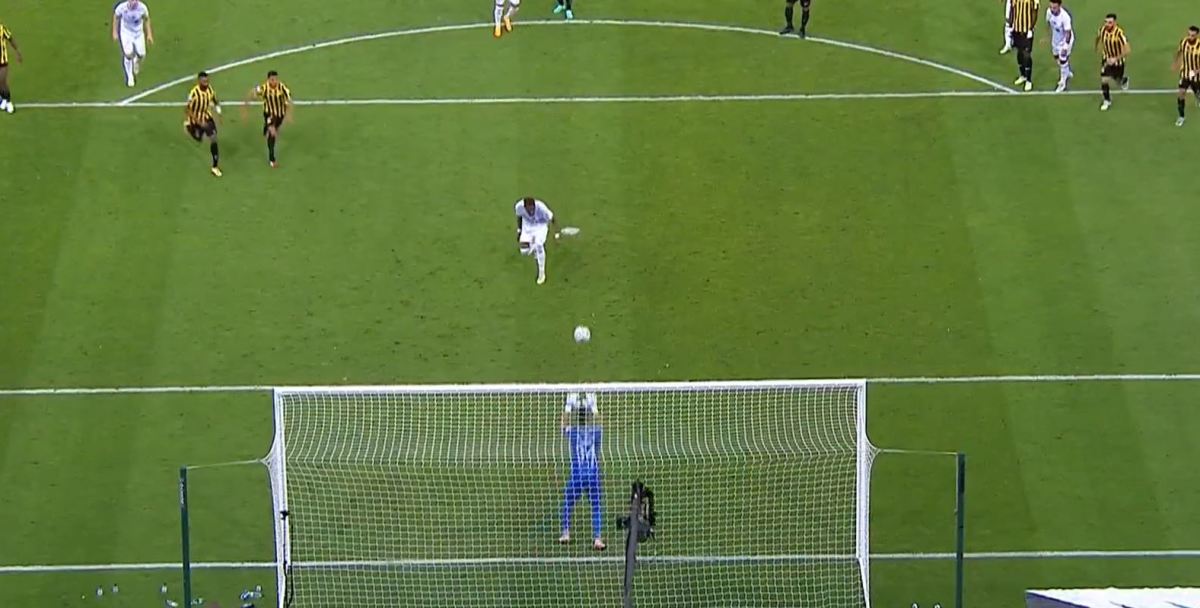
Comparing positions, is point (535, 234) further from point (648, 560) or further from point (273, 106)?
point (648, 560)

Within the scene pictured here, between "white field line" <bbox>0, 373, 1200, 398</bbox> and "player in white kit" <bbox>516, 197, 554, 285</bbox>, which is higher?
"player in white kit" <bbox>516, 197, 554, 285</bbox>

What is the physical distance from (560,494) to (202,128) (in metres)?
9.30

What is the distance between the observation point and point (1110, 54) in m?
33.2

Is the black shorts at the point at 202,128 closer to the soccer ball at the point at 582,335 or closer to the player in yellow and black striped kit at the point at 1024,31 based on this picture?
the soccer ball at the point at 582,335

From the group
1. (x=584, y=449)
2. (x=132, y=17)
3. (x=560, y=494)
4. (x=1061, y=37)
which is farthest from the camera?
(x=132, y=17)

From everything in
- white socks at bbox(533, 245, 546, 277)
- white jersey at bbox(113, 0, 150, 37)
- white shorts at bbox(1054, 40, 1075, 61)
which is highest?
white jersey at bbox(113, 0, 150, 37)

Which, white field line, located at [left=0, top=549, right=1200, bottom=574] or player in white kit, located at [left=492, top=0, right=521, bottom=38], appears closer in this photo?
white field line, located at [left=0, top=549, right=1200, bottom=574]

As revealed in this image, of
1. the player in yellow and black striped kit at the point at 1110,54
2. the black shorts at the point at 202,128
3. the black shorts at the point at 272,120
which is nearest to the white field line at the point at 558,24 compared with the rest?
the player in yellow and black striped kit at the point at 1110,54

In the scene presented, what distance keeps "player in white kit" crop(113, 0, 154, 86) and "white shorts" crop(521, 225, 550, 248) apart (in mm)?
7961

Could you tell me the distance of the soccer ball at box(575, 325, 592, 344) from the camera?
2866 centimetres

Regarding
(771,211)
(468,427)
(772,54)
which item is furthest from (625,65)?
(468,427)

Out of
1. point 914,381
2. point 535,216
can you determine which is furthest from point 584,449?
point 535,216

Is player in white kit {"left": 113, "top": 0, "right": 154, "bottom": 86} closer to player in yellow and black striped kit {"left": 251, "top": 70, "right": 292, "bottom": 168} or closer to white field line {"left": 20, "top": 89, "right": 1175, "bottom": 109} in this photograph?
white field line {"left": 20, "top": 89, "right": 1175, "bottom": 109}

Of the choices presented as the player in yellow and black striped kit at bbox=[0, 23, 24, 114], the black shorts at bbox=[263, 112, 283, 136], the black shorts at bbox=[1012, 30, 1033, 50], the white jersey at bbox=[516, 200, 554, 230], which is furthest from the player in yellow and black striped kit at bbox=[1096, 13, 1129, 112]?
the player in yellow and black striped kit at bbox=[0, 23, 24, 114]
